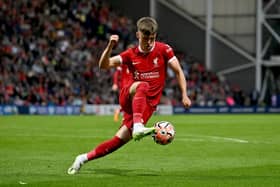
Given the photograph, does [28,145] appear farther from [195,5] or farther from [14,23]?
[195,5]

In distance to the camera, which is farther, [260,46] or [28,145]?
[260,46]

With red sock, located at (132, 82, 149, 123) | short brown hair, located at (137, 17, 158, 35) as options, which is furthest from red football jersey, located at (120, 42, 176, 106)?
short brown hair, located at (137, 17, 158, 35)

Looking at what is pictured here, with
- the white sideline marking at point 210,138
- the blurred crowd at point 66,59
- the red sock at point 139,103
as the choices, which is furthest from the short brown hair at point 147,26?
the blurred crowd at point 66,59

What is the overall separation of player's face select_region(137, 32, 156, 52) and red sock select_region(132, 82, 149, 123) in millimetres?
638

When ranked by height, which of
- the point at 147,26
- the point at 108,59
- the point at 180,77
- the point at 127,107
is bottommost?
the point at 127,107

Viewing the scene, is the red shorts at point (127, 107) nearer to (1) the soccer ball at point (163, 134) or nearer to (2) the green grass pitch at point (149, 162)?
(1) the soccer ball at point (163, 134)

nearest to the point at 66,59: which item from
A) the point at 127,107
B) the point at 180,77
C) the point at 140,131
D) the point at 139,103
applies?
the point at 127,107

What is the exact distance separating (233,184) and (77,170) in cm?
267

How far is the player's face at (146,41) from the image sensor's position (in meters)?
12.1

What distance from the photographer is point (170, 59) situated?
12.5 metres

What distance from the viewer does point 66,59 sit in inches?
1799

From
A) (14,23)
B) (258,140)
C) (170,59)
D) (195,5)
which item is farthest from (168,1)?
(170,59)

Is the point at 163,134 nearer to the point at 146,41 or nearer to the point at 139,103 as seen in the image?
the point at 139,103

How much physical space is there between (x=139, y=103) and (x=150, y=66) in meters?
0.70
